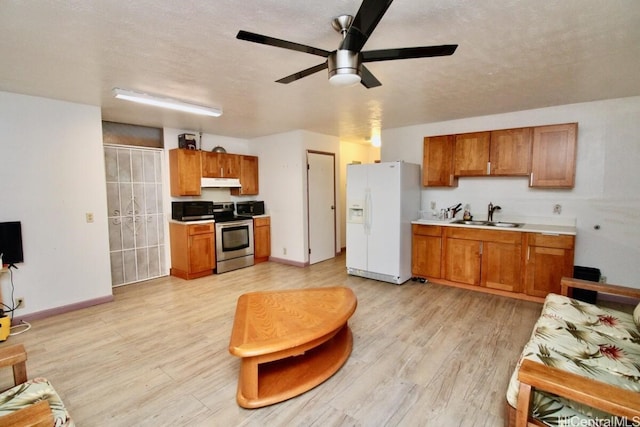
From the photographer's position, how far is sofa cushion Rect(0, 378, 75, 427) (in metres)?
1.40

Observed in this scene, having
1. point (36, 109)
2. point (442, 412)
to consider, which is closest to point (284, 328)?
point (442, 412)

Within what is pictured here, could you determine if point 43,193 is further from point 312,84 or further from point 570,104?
point 570,104

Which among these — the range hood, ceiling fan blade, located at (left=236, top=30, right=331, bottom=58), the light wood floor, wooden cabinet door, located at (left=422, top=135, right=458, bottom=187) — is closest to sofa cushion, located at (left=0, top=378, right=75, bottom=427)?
the light wood floor

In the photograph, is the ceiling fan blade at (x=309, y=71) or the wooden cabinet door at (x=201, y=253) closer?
the ceiling fan blade at (x=309, y=71)

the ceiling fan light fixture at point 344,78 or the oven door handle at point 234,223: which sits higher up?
the ceiling fan light fixture at point 344,78

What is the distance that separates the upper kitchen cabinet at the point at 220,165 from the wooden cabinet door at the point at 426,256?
3.43 meters

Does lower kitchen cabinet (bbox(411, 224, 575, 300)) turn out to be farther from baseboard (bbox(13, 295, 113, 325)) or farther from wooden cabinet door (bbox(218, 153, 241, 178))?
baseboard (bbox(13, 295, 113, 325))

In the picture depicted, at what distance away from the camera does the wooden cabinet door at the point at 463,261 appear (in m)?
4.05

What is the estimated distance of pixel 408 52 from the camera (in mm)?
1660

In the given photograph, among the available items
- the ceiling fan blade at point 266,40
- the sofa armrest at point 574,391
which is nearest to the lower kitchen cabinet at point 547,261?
the sofa armrest at point 574,391

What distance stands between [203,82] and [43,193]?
2.31m

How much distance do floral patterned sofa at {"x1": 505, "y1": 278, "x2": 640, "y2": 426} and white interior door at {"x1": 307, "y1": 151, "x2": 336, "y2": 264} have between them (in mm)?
3862

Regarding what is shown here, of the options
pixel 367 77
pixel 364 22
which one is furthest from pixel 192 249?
pixel 364 22

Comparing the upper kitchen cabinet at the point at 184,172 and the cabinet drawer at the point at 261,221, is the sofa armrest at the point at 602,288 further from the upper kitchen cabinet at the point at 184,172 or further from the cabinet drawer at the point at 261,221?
the upper kitchen cabinet at the point at 184,172
